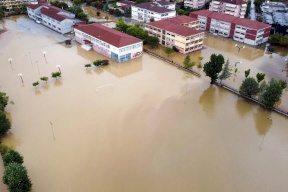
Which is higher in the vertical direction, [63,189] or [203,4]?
[203,4]

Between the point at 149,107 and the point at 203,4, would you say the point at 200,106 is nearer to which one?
the point at 149,107

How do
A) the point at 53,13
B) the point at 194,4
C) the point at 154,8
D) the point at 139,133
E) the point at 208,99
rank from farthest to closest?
1. the point at 194,4
2. the point at 154,8
3. the point at 53,13
4. the point at 208,99
5. the point at 139,133

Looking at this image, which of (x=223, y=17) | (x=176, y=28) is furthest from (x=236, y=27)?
(x=176, y=28)

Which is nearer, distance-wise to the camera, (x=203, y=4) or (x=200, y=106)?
(x=200, y=106)

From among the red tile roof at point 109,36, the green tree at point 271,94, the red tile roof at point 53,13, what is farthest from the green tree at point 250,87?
the red tile roof at point 53,13

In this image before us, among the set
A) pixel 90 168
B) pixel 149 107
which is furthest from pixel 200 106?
pixel 90 168

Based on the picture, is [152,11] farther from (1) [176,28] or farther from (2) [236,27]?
(2) [236,27]

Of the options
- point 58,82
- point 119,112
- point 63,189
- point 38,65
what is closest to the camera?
point 63,189
